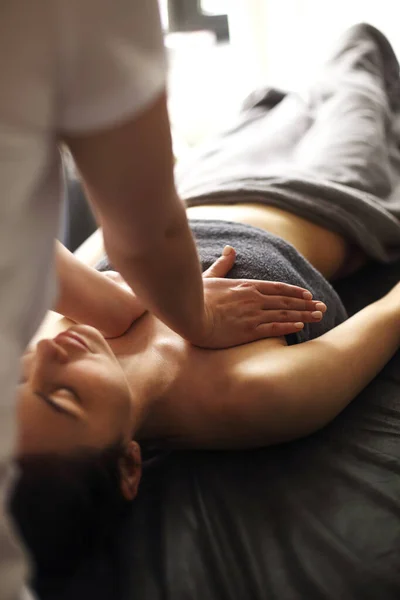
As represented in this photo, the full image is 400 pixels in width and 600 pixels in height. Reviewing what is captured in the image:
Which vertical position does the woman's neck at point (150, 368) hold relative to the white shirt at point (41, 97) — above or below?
below

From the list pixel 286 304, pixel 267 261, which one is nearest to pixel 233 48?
pixel 267 261

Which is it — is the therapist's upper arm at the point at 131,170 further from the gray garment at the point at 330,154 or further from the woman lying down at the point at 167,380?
the gray garment at the point at 330,154

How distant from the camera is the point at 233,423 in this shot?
2.98ft

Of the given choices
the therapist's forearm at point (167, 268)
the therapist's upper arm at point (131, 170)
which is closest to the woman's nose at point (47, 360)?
the therapist's forearm at point (167, 268)

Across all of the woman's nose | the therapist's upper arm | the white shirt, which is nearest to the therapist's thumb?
the woman's nose

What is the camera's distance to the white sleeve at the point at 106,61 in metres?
0.42

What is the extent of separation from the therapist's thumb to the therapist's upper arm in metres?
0.49

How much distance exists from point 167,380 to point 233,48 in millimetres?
1810

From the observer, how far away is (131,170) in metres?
0.51

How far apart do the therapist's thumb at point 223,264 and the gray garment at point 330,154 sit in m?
0.24

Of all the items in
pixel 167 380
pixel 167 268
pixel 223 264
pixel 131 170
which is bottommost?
pixel 167 380

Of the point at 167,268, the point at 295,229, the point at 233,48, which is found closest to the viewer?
the point at 167,268

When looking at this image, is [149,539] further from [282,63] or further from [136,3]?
[282,63]

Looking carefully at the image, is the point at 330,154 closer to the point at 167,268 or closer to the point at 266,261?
the point at 266,261
